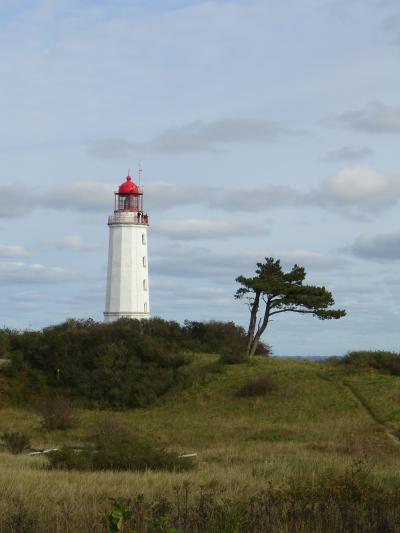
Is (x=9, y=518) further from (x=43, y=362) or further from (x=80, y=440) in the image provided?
(x=43, y=362)

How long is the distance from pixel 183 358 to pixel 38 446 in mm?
14186

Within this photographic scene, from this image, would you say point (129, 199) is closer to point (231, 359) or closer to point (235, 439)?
point (231, 359)

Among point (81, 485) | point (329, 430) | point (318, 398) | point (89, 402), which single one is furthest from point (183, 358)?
point (81, 485)

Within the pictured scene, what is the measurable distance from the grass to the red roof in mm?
16440

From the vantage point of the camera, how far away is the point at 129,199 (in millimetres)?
53094

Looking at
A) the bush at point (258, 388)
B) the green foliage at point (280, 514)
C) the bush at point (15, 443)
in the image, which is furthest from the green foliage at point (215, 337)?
the green foliage at point (280, 514)

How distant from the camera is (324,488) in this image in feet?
40.9

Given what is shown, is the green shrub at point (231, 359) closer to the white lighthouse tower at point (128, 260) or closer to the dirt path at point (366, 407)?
the dirt path at point (366, 407)

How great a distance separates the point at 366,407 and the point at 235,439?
Answer: 6847mm

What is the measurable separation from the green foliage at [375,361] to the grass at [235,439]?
3.75 ft

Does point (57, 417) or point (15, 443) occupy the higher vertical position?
point (57, 417)

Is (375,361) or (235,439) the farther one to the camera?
(375,361)

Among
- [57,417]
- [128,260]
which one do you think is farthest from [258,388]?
[128,260]

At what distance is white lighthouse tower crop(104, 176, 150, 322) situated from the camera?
51906 mm
